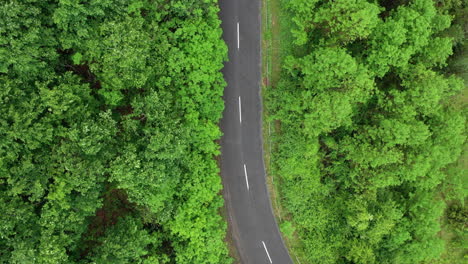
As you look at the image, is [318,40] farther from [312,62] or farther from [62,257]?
[62,257]

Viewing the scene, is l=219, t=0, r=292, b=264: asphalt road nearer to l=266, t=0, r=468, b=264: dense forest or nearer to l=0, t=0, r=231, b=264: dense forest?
l=266, t=0, r=468, b=264: dense forest

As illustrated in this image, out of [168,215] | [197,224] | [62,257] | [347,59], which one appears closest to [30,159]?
[62,257]

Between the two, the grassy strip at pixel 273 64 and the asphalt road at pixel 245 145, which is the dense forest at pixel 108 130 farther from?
the grassy strip at pixel 273 64

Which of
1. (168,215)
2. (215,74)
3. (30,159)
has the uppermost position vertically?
(215,74)

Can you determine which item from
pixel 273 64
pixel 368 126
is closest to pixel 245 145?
pixel 273 64

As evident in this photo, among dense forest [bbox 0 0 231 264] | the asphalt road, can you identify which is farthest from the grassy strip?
dense forest [bbox 0 0 231 264]

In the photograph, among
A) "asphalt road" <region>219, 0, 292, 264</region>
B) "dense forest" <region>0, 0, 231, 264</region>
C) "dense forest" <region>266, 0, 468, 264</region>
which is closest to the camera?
"dense forest" <region>0, 0, 231, 264</region>

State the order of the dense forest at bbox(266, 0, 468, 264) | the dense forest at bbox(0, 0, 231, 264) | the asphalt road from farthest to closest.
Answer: the asphalt road → the dense forest at bbox(266, 0, 468, 264) → the dense forest at bbox(0, 0, 231, 264)
